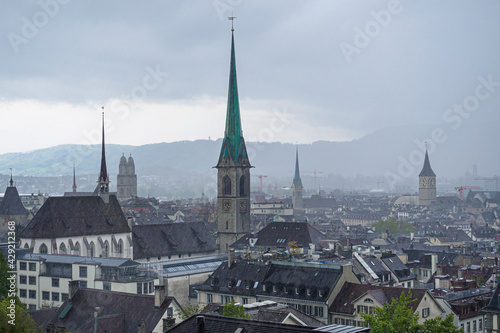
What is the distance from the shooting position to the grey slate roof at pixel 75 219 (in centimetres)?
9244

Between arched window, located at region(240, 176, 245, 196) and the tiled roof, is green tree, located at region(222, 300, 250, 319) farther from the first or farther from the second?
arched window, located at region(240, 176, 245, 196)

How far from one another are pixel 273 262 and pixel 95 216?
33965mm

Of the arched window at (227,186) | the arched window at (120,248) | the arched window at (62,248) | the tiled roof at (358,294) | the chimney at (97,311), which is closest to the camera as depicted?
the chimney at (97,311)

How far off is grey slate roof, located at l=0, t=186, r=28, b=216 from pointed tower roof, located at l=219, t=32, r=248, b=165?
145 feet

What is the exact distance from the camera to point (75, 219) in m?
96.0

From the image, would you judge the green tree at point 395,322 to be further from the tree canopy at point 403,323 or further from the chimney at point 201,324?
the chimney at point 201,324

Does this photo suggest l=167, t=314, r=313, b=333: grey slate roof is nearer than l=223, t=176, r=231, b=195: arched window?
Yes

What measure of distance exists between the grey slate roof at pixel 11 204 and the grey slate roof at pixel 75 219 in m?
53.5

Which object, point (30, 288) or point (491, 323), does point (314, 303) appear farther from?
point (30, 288)

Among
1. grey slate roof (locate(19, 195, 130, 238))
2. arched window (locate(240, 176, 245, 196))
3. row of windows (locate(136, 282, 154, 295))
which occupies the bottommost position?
row of windows (locate(136, 282, 154, 295))

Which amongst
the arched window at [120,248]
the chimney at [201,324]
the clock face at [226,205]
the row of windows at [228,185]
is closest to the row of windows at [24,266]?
the arched window at [120,248]

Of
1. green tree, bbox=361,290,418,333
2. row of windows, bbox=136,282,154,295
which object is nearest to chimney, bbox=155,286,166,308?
green tree, bbox=361,290,418,333

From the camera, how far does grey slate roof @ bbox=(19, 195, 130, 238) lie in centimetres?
9244

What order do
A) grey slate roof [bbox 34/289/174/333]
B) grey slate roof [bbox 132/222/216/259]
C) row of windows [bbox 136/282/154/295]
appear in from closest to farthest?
grey slate roof [bbox 34/289/174/333]
row of windows [bbox 136/282/154/295]
grey slate roof [bbox 132/222/216/259]
